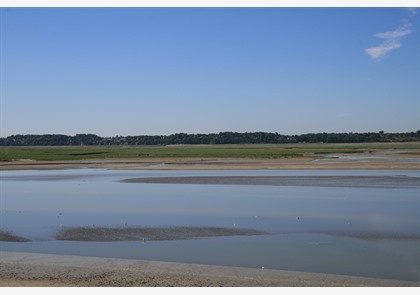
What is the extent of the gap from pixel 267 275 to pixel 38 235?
25.5 ft

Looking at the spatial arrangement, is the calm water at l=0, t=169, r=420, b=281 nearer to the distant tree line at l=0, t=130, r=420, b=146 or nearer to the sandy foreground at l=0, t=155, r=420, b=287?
the sandy foreground at l=0, t=155, r=420, b=287

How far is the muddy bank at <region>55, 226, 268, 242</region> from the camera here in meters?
14.0

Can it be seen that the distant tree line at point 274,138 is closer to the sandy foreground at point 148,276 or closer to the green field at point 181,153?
the green field at point 181,153

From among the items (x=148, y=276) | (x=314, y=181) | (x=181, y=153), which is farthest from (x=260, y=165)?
(x=148, y=276)

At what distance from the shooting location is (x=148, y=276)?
9766 mm

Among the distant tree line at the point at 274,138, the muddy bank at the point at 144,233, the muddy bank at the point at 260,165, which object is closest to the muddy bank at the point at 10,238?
the muddy bank at the point at 144,233

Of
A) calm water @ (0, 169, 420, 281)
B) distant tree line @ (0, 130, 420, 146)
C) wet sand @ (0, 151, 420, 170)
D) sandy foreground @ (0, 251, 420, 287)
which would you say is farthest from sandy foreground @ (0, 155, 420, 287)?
distant tree line @ (0, 130, 420, 146)

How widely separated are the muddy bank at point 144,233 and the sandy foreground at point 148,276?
2.92 m

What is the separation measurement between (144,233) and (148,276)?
4883 millimetres

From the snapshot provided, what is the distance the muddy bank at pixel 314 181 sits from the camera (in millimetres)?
27375

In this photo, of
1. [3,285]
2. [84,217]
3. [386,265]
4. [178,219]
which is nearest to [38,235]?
[84,217]

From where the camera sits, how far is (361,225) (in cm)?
1520

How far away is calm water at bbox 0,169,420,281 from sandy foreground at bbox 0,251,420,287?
2.14 feet

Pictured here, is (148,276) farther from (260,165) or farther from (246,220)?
(260,165)
